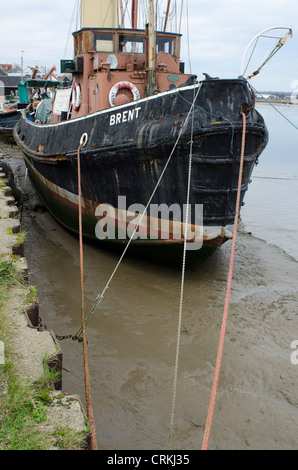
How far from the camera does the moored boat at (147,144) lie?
18.6 feet

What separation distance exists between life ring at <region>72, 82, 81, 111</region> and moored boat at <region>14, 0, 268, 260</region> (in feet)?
0.06

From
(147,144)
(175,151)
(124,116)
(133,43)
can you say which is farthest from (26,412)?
(133,43)

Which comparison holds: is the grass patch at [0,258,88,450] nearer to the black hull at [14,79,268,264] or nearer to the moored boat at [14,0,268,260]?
the moored boat at [14,0,268,260]

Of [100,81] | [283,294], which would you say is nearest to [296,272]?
[283,294]

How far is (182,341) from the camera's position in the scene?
5027 millimetres

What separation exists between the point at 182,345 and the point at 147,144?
9.07 ft

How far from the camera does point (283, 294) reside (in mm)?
6312

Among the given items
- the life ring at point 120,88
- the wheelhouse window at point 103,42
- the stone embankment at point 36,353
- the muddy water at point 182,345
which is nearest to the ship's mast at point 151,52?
the life ring at point 120,88

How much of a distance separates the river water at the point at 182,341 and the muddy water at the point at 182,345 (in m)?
0.01

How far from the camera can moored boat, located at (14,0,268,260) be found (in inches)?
223

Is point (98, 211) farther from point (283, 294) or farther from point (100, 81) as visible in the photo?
point (283, 294)

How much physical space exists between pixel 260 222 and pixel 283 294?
173 inches

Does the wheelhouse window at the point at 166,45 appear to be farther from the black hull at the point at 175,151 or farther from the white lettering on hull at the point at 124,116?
the white lettering on hull at the point at 124,116
